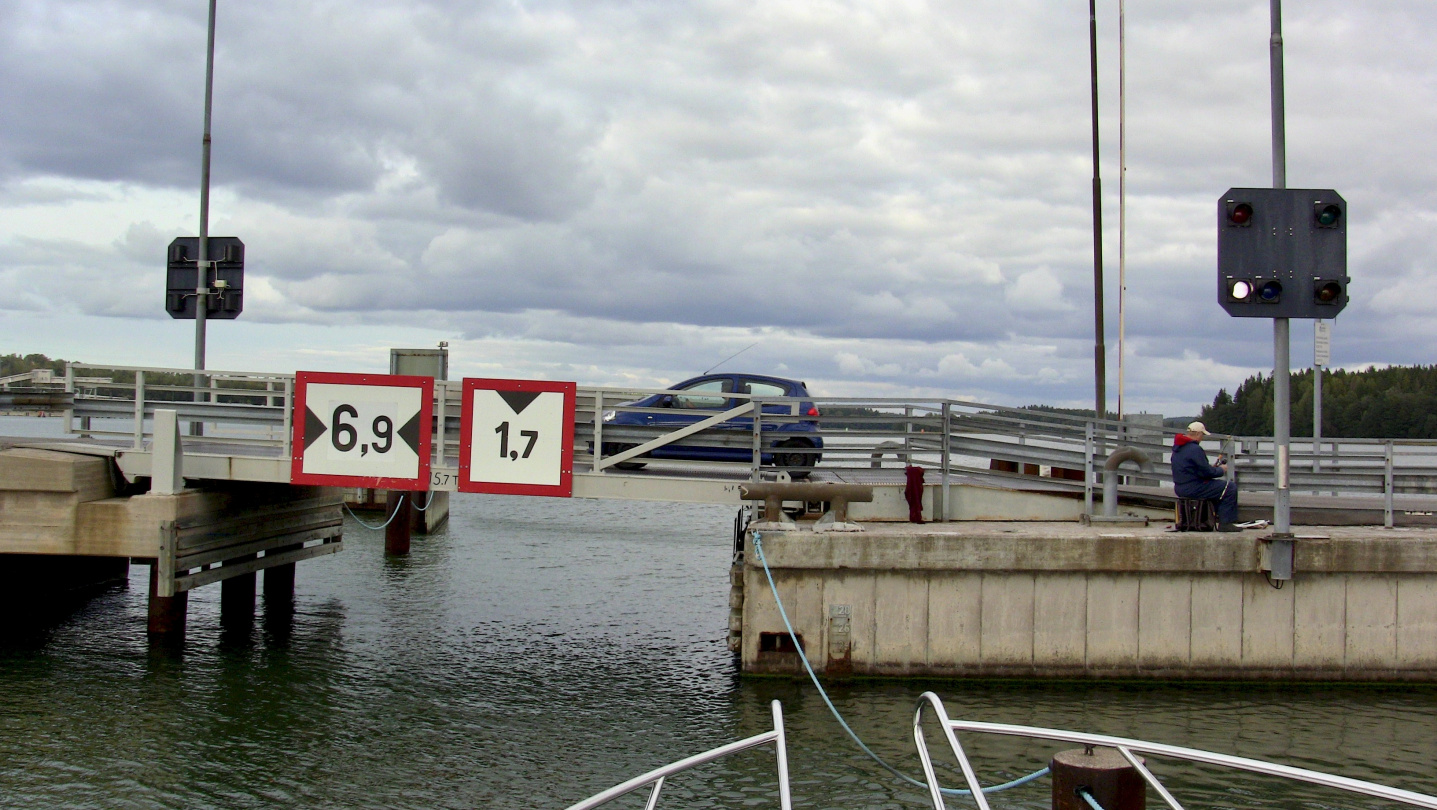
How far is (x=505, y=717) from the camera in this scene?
12211 millimetres

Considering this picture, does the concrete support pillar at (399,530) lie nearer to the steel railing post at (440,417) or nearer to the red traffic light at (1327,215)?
the steel railing post at (440,417)

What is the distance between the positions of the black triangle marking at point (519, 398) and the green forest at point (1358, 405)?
42.3 m

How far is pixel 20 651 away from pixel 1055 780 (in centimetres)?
1437

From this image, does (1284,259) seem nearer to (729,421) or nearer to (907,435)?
(907,435)

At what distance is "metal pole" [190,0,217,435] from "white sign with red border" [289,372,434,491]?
3.68 m

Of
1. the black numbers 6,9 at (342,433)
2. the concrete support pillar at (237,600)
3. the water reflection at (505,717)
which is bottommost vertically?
the water reflection at (505,717)

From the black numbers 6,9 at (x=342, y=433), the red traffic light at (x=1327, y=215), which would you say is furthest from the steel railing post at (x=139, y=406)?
the red traffic light at (x=1327, y=215)

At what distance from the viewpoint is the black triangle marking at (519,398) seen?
14047 millimetres

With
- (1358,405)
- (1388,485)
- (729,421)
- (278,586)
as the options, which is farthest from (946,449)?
(1358,405)

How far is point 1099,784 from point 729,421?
1127 cm

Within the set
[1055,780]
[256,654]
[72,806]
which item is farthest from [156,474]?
[1055,780]

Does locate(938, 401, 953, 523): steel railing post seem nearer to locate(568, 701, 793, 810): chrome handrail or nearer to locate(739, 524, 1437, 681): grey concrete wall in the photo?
locate(739, 524, 1437, 681): grey concrete wall

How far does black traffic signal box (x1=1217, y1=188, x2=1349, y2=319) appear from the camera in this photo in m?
12.1

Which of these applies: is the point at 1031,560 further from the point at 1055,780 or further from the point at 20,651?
the point at 20,651
